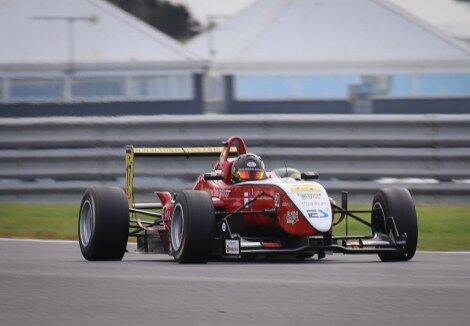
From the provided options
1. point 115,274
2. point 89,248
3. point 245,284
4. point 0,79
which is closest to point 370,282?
point 245,284

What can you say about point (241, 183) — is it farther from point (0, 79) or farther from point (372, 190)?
point (0, 79)

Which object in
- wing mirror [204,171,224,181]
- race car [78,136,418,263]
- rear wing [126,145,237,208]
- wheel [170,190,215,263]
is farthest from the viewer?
rear wing [126,145,237,208]

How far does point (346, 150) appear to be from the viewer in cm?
2055

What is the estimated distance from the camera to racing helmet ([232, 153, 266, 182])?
50.8ft

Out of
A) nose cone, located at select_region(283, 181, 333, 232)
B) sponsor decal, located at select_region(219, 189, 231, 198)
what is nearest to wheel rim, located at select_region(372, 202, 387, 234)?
nose cone, located at select_region(283, 181, 333, 232)

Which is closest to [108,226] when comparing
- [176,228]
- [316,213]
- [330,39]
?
[176,228]

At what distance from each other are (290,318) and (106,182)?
425 inches

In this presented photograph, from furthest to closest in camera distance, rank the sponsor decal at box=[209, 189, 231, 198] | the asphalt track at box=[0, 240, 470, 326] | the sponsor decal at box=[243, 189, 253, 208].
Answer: the sponsor decal at box=[209, 189, 231, 198] → the sponsor decal at box=[243, 189, 253, 208] → the asphalt track at box=[0, 240, 470, 326]

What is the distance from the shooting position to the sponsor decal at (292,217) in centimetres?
1465

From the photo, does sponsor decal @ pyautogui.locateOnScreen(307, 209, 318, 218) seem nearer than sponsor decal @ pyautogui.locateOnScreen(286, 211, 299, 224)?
Yes

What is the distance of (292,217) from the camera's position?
14688mm

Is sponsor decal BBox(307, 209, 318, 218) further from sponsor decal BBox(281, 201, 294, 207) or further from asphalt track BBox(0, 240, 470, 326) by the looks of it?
asphalt track BBox(0, 240, 470, 326)

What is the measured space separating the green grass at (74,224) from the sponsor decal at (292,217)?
269cm

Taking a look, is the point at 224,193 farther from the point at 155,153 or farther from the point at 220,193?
the point at 155,153
